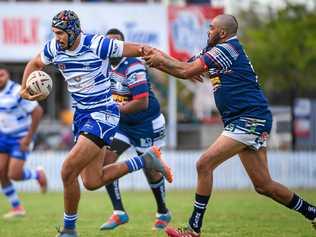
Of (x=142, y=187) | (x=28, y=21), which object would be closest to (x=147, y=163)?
(x=142, y=187)

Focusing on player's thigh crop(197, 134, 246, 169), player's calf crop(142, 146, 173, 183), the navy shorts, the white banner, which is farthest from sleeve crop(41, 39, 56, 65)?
the white banner

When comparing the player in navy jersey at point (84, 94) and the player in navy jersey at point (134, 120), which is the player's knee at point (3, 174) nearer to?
the player in navy jersey at point (134, 120)

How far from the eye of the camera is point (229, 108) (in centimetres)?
1091

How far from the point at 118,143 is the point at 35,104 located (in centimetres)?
349

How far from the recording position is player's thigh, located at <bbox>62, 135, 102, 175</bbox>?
34.5 feet

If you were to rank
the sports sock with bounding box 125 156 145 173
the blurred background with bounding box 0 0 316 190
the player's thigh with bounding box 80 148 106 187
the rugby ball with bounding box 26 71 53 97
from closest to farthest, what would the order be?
the rugby ball with bounding box 26 71 53 97 → the player's thigh with bounding box 80 148 106 187 → the sports sock with bounding box 125 156 145 173 → the blurred background with bounding box 0 0 316 190

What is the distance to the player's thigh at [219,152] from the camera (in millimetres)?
10695

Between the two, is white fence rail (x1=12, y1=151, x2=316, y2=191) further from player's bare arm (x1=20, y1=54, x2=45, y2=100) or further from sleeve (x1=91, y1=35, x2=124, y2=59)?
sleeve (x1=91, y1=35, x2=124, y2=59)

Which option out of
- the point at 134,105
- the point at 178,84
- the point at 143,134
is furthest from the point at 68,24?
the point at 178,84

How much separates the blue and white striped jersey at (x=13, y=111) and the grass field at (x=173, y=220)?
1499 mm

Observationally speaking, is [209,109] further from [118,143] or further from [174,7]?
[118,143]

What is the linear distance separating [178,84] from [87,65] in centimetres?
2891

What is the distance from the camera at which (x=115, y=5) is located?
30.9m

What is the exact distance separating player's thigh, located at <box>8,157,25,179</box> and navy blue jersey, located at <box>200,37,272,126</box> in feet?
20.8
